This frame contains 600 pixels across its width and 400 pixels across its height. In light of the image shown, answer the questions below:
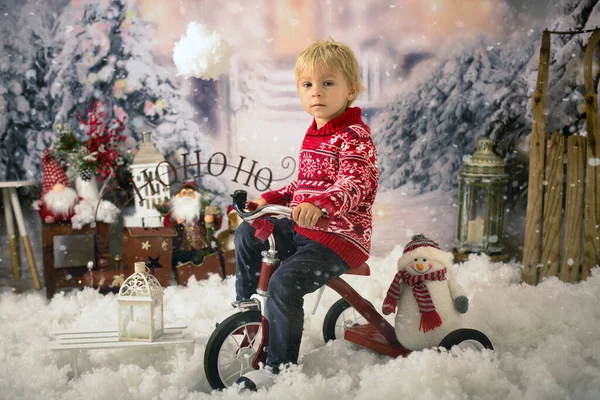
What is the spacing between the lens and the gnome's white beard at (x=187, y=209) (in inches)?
126

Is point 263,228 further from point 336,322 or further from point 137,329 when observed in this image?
point 336,322

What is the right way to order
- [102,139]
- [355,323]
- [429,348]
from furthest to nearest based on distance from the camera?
[102,139] < [355,323] < [429,348]

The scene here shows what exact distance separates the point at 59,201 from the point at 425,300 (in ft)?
6.45

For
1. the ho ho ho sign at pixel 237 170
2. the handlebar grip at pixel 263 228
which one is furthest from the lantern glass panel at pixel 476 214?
the handlebar grip at pixel 263 228

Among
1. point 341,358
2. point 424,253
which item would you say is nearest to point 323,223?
point 424,253

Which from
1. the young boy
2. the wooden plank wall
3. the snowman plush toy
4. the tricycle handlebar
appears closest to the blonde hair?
the young boy

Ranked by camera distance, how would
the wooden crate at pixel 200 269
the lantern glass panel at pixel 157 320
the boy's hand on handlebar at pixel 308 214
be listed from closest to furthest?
1. the boy's hand on handlebar at pixel 308 214
2. the lantern glass panel at pixel 157 320
3. the wooden crate at pixel 200 269

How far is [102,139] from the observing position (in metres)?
3.30

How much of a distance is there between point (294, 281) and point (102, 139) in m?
1.91

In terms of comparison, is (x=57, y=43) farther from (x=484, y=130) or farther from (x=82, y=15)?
(x=484, y=130)

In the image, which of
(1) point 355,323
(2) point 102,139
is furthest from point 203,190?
(1) point 355,323

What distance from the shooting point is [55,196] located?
3.05m

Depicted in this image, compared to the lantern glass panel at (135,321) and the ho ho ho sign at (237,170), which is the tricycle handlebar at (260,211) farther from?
the ho ho ho sign at (237,170)

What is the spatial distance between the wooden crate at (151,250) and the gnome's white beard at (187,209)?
0.11 meters
